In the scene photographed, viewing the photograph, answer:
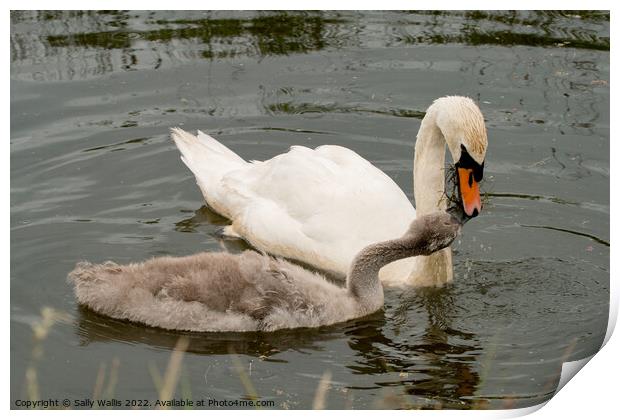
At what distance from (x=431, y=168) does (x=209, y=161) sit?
236 cm

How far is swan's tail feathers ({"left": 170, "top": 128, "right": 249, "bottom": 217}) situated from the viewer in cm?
1043

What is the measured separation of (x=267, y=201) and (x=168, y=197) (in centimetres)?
103

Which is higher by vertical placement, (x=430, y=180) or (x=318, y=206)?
(x=430, y=180)

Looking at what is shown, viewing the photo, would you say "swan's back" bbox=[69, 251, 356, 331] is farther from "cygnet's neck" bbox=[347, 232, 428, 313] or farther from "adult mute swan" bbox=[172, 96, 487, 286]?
"adult mute swan" bbox=[172, 96, 487, 286]

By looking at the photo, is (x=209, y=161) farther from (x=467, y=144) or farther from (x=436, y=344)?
(x=436, y=344)

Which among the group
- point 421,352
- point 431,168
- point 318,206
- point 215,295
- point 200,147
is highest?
point 431,168

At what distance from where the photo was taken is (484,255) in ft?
30.9

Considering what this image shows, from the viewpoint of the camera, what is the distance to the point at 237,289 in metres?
8.13

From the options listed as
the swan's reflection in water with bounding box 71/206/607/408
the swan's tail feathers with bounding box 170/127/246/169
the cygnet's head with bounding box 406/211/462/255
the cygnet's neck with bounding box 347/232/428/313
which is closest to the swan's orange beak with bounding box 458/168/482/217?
the cygnet's head with bounding box 406/211/462/255

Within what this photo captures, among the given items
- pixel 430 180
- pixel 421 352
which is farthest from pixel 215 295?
→ pixel 430 180

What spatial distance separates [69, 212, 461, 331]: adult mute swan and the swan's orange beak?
0.28 m

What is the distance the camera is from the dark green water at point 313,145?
781 cm

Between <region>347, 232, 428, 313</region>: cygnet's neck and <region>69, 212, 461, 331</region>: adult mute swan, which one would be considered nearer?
<region>69, 212, 461, 331</region>: adult mute swan

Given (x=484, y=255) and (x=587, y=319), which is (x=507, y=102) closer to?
(x=484, y=255)
